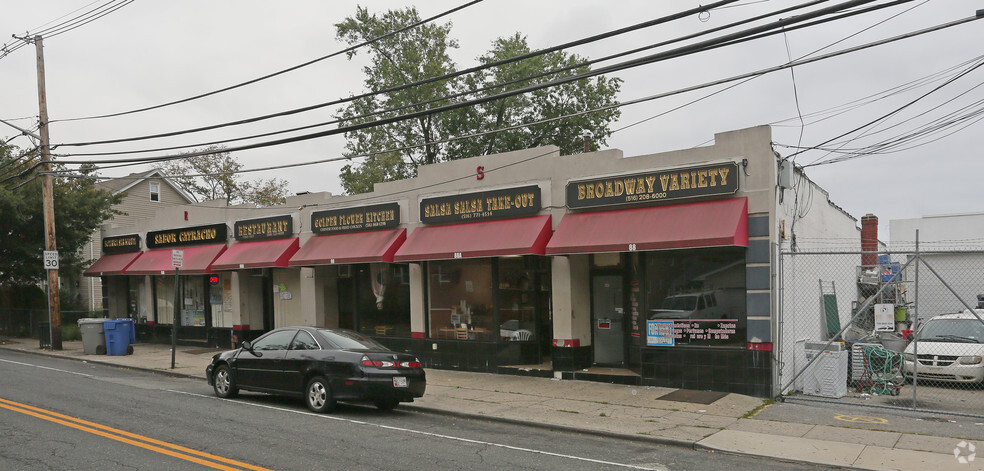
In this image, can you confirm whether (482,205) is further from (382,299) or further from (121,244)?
(121,244)

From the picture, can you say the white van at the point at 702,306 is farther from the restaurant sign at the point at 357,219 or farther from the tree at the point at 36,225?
the tree at the point at 36,225

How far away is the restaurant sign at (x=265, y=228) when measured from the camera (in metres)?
21.0

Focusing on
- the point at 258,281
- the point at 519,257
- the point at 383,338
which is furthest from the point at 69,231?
the point at 519,257

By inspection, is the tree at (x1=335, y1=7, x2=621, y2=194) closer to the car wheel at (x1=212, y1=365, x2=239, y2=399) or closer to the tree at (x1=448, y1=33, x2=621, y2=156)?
the tree at (x1=448, y1=33, x2=621, y2=156)

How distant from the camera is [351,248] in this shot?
18.5 meters

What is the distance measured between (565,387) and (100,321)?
15.7 meters

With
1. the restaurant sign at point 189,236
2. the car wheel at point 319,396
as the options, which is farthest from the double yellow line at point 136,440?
the restaurant sign at point 189,236

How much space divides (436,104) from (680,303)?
2399 cm

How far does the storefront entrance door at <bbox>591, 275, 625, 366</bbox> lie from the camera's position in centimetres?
1509

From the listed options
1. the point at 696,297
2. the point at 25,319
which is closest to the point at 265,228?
the point at 696,297

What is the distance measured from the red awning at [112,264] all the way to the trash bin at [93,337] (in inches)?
180

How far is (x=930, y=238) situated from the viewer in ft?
107

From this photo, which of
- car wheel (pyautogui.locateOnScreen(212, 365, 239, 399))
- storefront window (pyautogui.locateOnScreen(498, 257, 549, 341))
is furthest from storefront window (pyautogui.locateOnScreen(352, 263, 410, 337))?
car wheel (pyautogui.locateOnScreen(212, 365, 239, 399))

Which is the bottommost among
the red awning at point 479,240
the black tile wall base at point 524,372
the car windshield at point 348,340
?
the black tile wall base at point 524,372
